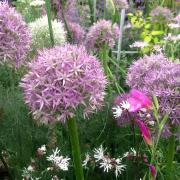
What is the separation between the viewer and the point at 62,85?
140 cm

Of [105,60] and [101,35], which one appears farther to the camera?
[101,35]

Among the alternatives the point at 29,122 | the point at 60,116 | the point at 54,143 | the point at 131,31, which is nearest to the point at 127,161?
the point at 54,143

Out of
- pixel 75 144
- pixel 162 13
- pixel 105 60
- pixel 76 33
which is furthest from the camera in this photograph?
pixel 162 13

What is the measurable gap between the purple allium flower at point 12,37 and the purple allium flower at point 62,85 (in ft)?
1.05

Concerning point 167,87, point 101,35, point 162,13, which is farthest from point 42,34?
point 162,13

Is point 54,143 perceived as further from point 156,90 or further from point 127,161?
point 156,90

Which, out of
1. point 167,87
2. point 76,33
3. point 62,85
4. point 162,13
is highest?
point 62,85

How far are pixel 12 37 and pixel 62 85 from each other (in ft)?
1.58

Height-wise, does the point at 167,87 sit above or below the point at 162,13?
above

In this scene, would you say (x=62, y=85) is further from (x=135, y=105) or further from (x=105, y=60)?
(x=105, y=60)

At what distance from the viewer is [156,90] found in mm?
1749

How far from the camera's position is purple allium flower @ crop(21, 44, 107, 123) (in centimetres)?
139

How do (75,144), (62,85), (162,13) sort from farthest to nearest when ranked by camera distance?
(162,13) → (75,144) → (62,85)

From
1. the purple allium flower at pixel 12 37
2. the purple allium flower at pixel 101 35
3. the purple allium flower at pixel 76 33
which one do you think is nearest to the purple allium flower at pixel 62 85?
the purple allium flower at pixel 12 37
